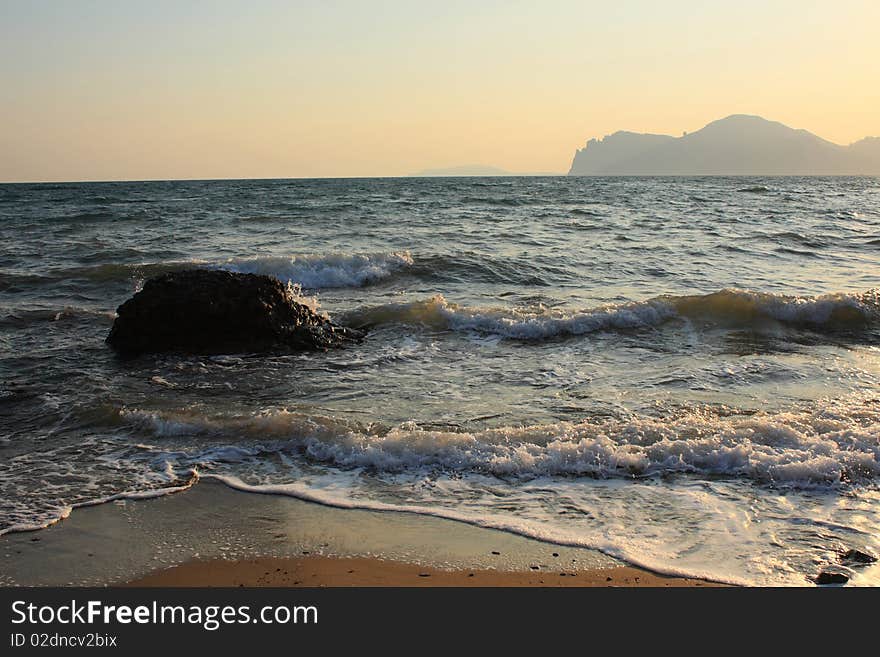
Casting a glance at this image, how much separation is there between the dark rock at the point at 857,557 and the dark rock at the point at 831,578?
0.60 ft

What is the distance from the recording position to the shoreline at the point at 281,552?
3682mm

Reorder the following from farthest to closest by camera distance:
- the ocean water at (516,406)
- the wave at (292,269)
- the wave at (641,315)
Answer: the wave at (292,269), the wave at (641,315), the ocean water at (516,406)

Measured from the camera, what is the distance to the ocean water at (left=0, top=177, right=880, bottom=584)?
14.8 feet

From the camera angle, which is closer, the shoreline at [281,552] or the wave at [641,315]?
the shoreline at [281,552]

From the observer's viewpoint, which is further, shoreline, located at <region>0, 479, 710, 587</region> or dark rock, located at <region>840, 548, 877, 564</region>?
dark rock, located at <region>840, 548, 877, 564</region>

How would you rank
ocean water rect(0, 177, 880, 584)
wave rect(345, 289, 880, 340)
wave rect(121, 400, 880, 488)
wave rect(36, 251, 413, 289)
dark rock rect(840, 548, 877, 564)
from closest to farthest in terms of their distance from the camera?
dark rock rect(840, 548, 877, 564), ocean water rect(0, 177, 880, 584), wave rect(121, 400, 880, 488), wave rect(345, 289, 880, 340), wave rect(36, 251, 413, 289)

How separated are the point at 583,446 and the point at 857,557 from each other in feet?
6.33

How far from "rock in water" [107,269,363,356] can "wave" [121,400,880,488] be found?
2.50m

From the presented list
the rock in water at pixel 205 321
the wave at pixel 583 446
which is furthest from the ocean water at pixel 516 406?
the rock in water at pixel 205 321

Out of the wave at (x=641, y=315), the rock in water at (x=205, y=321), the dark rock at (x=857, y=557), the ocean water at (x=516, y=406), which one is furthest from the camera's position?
the wave at (x=641, y=315)

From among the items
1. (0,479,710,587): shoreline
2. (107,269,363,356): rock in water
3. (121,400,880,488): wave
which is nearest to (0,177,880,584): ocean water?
(121,400,880,488): wave

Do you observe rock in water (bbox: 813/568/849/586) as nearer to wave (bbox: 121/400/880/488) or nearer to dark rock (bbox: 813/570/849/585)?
dark rock (bbox: 813/570/849/585)

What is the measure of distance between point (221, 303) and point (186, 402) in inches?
89.6

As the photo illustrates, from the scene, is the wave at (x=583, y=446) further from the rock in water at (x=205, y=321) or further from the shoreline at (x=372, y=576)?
the rock in water at (x=205, y=321)
